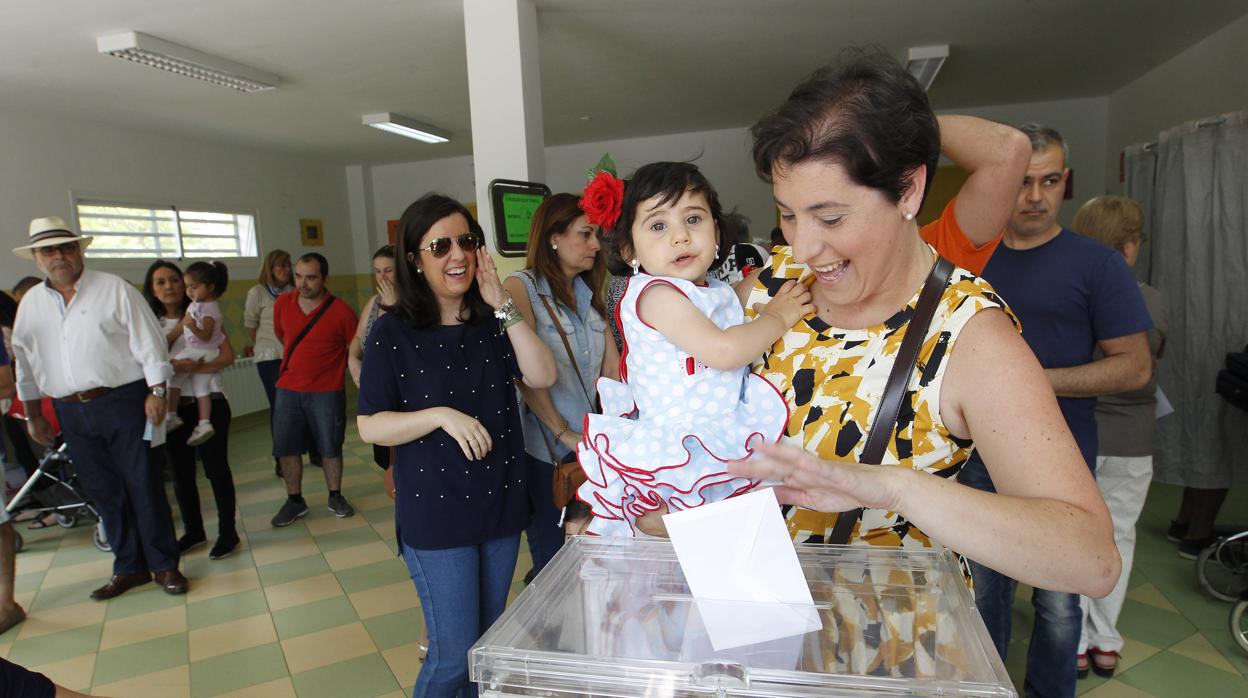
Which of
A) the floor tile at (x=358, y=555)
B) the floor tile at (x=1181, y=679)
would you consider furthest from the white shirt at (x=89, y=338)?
the floor tile at (x=1181, y=679)

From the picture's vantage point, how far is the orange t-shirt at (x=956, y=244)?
1959mm

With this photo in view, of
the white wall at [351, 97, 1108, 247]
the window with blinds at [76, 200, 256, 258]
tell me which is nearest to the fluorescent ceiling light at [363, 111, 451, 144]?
the white wall at [351, 97, 1108, 247]

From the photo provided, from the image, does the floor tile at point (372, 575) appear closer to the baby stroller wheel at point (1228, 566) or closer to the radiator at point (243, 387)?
the baby stroller wheel at point (1228, 566)

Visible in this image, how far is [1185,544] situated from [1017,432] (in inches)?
163

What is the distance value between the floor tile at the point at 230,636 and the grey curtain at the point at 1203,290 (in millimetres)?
5121

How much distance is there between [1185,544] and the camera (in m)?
4.07

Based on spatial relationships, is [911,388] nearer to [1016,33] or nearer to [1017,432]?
[1017,432]

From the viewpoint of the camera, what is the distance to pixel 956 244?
6.59 ft

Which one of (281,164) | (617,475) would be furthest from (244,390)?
(617,475)

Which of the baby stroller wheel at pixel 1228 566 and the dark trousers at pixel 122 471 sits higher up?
the dark trousers at pixel 122 471

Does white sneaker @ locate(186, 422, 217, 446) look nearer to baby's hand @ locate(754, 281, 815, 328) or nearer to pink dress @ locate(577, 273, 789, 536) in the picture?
pink dress @ locate(577, 273, 789, 536)

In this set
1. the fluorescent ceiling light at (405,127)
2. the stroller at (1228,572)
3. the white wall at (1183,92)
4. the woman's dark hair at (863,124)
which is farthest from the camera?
the fluorescent ceiling light at (405,127)

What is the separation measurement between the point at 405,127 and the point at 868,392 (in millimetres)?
8157

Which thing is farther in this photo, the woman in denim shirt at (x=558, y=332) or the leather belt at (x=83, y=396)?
the leather belt at (x=83, y=396)
